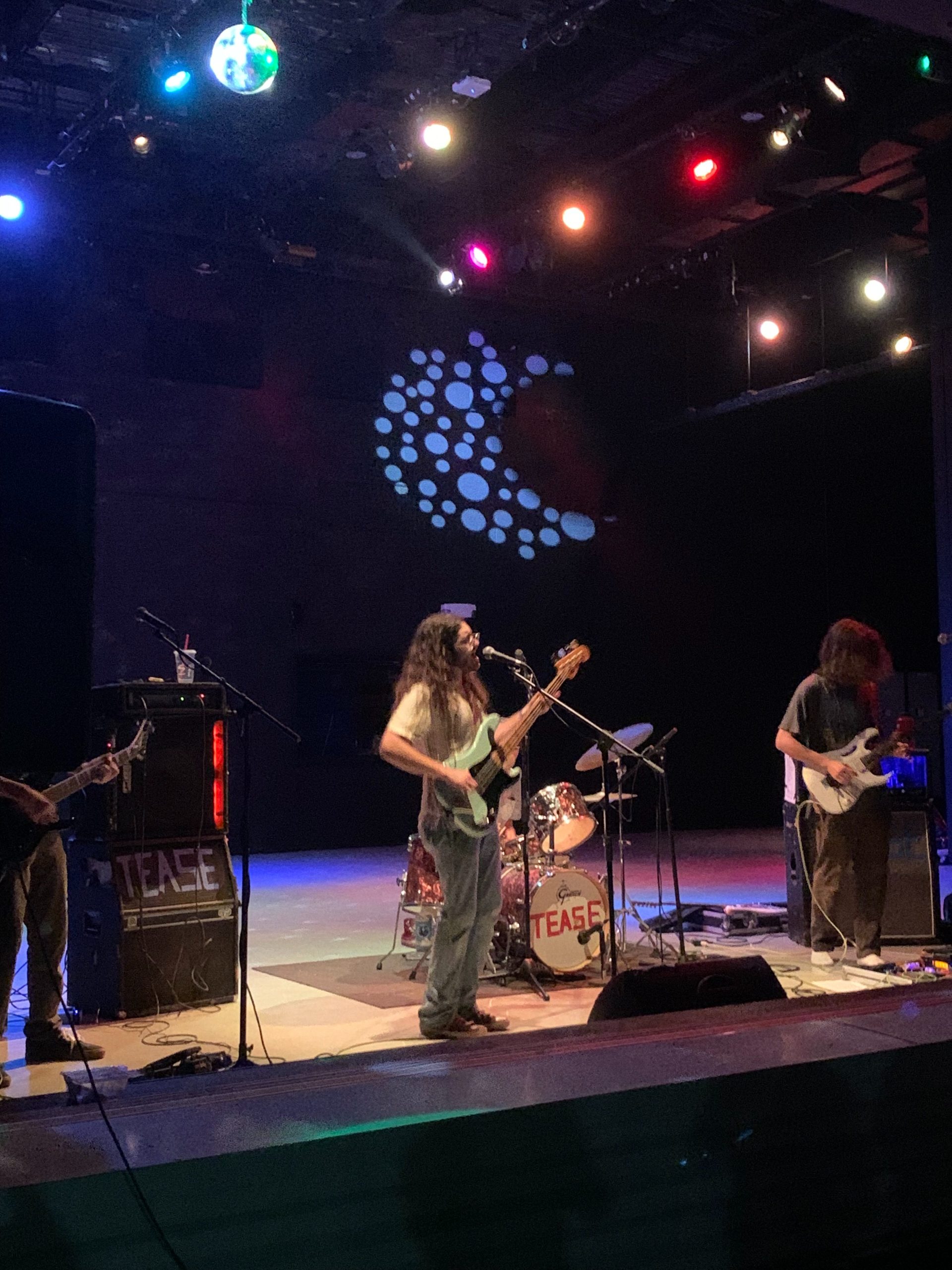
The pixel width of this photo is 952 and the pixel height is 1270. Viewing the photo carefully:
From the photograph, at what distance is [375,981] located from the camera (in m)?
6.71

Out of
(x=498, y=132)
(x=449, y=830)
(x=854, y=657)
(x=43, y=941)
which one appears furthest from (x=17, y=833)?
(x=498, y=132)

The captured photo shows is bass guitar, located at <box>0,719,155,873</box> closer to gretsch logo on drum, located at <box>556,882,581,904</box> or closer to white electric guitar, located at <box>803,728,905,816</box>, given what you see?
gretsch logo on drum, located at <box>556,882,581,904</box>

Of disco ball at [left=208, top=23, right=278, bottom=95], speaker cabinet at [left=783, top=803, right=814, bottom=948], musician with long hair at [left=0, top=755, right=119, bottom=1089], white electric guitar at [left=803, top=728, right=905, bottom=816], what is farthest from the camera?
disco ball at [left=208, top=23, right=278, bottom=95]

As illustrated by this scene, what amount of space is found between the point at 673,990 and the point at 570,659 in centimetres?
273

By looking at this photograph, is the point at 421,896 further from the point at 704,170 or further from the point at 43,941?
the point at 704,170

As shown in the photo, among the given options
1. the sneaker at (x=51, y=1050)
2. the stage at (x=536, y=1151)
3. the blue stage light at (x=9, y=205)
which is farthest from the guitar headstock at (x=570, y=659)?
the blue stage light at (x=9, y=205)

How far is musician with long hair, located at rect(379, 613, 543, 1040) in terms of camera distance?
5.29 m

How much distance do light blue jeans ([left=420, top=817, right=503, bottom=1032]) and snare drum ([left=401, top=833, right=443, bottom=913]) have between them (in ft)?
4.37

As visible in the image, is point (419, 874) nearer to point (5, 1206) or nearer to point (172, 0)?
point (5, 1206)

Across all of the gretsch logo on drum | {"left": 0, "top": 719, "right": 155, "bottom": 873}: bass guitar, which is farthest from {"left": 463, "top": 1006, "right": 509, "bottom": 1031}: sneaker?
{"left": 0, "top": 719, "right": 155, "bottom": 873}: bass guitar

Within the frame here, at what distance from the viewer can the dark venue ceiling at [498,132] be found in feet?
29.2

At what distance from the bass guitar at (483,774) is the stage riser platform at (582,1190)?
251cm

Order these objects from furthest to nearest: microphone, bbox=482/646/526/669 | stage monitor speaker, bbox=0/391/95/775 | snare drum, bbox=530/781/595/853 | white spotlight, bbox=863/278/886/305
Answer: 1. white spotlight, bbox=863/278/886/305
2. snare drum, bbox=530/781/595/853
3. microphone, bbox=482/646/526/669
4. stage monitor speaker, bbox=0/391/95/775

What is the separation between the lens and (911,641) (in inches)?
609
